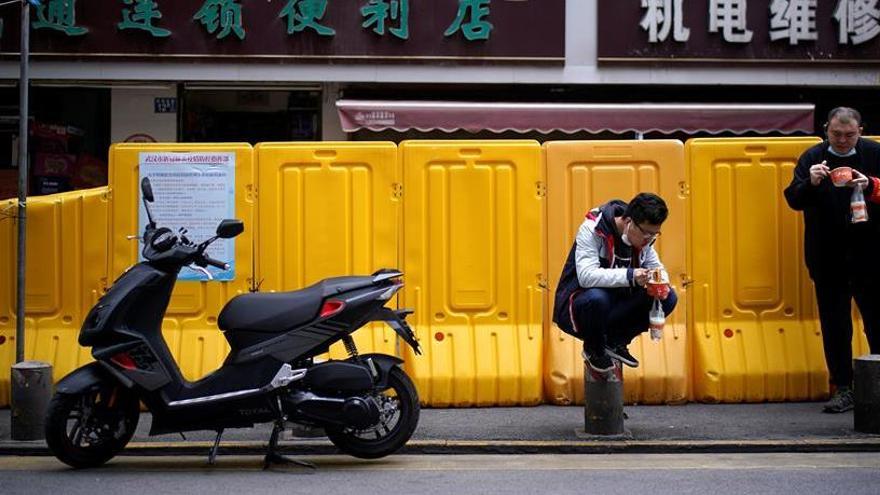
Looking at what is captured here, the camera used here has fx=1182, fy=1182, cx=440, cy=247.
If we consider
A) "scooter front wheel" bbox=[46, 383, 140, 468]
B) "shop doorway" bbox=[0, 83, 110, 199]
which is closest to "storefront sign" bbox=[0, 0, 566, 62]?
"shop doorway" bbox=[0, 83, 110, 199]

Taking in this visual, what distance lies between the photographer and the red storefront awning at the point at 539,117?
463 inches

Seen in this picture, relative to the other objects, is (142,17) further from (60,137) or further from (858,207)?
(858,207)

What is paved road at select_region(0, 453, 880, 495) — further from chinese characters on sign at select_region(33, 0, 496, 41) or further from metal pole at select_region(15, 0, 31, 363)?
chinese characters on sign at select_region(33, 0, 496, 41)

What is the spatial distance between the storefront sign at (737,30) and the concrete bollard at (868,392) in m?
6.36

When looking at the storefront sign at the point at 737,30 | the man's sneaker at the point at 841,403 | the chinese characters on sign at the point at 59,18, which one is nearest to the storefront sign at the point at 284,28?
the chinese characters on sign at the point at 59,18

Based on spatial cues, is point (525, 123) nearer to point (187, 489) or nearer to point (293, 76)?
point (293, 76)

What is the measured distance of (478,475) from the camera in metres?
6.29

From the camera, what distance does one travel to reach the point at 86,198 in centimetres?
845

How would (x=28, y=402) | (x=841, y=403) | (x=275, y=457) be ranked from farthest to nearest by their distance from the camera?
(x=841, y=403)
(x=28, y=402)
(x=275, y=457)

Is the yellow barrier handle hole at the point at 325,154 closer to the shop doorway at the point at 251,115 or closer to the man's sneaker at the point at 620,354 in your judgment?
the man's sneaker at the point at 620,354

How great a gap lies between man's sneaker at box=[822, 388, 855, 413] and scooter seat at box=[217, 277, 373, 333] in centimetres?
346

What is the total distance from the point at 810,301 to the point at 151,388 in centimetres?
480

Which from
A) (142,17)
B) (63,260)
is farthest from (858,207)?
(142,17)

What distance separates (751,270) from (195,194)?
4.03 m
